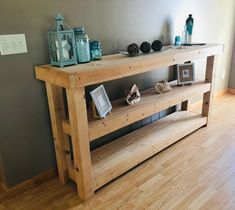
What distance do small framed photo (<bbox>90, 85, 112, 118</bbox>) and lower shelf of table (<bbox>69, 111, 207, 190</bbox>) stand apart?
1.33 ft

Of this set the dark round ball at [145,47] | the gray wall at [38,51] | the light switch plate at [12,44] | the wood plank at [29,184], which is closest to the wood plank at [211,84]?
the gray wall at [38,51]

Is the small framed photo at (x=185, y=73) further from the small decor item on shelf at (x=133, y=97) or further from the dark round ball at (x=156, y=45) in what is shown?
the small decor item on shelf at (x=133, y=97)

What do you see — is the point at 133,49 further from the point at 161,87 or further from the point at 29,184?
the point at 29,184

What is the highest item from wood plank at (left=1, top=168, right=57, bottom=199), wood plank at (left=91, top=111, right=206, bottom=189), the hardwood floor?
wood plank at (left=91, top=111, right=206, bottom=189)

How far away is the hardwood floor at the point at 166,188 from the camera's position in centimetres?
164

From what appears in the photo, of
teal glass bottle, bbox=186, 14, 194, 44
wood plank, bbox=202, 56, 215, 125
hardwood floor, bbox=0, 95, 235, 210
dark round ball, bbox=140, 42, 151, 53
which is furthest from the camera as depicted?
wood plank, bbox=202, 56, 215, 125

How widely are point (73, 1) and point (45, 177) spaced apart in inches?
54.0

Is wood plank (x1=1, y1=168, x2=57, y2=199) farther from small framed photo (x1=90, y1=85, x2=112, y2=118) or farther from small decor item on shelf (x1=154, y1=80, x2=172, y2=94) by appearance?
small decor item on shelf (x1=154, y1=80, x2=172, y2=94)

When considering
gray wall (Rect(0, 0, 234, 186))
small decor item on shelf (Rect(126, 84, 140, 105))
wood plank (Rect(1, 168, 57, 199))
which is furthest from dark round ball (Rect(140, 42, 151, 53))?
wood plank (Rect(1, 168, 57, 199))

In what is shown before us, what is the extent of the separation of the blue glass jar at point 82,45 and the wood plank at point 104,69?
0.07 m

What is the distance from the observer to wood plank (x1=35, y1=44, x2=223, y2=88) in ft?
4.53

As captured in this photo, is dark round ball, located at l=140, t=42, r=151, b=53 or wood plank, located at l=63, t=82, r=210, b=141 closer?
wood plank, located at l=63, t=82, r=210, b=141

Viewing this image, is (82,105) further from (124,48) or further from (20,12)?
(124,48)

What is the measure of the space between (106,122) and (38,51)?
2.22 feet
